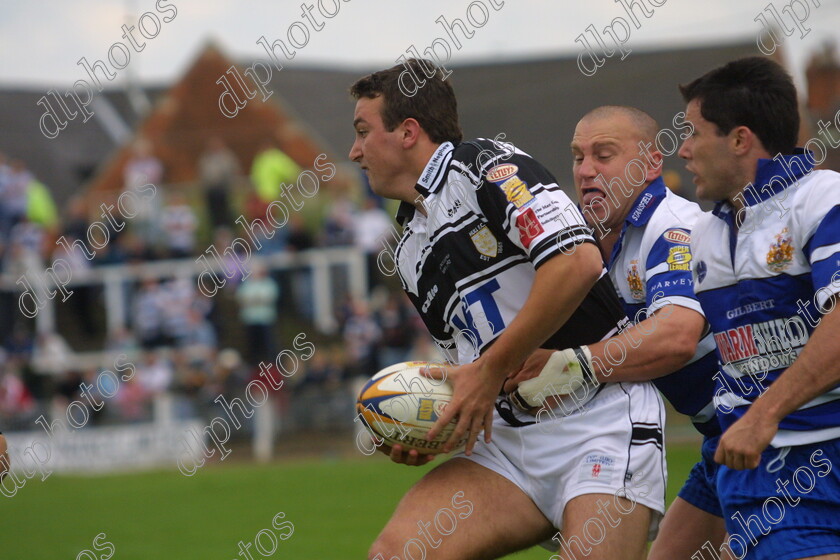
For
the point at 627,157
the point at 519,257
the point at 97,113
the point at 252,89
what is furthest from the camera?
the point at 97,113

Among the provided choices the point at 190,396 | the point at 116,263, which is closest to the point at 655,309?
the point at 190,396

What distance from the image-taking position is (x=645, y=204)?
460 centimetres

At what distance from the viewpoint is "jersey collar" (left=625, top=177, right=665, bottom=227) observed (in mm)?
4559

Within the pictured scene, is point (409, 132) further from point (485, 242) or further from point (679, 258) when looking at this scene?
point (679, 258)

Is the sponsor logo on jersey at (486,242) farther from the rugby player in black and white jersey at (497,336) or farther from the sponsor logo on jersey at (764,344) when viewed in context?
the sponsor logo on jersey at (764,344)

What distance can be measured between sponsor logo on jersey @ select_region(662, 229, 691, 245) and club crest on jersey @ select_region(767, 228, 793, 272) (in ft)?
2.21

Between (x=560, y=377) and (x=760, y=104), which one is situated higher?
(x=760, y=104)

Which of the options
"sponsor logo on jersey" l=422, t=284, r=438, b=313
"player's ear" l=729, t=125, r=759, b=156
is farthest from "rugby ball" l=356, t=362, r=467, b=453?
"player's ear" l=729, t=125, r=759, b=156

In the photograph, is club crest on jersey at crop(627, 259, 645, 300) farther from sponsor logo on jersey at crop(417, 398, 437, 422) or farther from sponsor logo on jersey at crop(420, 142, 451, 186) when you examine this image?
sponsor logo on jersey at crop(417, 398, 437, 422)

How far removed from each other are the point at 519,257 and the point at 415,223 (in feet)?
1.69

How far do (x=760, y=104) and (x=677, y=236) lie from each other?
2.44 ft

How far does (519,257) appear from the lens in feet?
13.8

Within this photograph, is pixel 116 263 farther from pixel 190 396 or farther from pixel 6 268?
pixel 190 396

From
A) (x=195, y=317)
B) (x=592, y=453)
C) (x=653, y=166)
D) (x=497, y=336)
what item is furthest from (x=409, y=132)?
(x=195, y=317)
